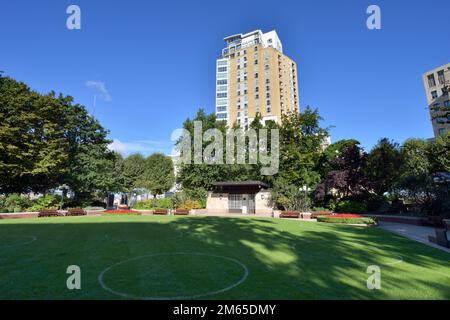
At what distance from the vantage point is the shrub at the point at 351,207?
25.5 m

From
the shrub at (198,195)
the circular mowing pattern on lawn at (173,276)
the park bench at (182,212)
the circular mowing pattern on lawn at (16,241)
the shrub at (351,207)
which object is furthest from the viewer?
the shrub at (198,195)

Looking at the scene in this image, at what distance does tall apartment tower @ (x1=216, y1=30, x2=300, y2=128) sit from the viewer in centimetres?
7612

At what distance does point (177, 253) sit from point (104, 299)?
157 inches

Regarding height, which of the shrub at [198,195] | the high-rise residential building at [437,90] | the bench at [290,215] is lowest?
the bench at [290,215]

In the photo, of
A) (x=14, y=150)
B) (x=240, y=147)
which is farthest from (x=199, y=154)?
(x=14, y=150)

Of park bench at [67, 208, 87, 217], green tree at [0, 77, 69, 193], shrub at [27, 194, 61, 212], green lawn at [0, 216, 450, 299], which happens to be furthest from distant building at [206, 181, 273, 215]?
green lawn at [0, 216, 450, 299]

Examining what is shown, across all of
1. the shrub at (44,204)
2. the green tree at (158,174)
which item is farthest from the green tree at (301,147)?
the shrub at (44,204)

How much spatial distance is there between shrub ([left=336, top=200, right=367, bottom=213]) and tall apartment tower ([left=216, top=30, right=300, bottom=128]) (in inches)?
1902

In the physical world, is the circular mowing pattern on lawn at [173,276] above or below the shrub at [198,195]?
below

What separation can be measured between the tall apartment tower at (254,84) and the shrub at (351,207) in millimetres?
48306

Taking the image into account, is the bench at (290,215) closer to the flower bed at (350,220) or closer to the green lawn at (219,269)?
the flower bed at (350,220)

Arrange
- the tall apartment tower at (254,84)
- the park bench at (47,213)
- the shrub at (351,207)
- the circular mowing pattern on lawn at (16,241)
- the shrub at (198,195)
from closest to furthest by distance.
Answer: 1. the circular mowing pattern on lawn at (16,241)
2. the park bench at (47,213)
3. the shrub at (351,207)
4. the shrub at (198,195)
5. the tall apartment tower at (254,84)

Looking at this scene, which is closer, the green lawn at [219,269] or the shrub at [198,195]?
the green lawn at [219,269]

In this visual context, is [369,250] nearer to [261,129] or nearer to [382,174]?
[382,174]
